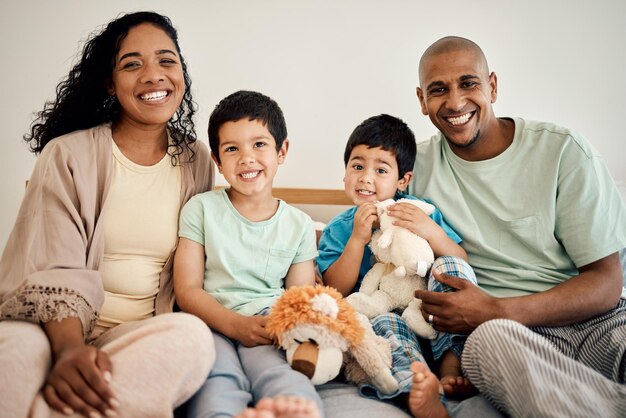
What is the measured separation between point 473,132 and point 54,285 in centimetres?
132

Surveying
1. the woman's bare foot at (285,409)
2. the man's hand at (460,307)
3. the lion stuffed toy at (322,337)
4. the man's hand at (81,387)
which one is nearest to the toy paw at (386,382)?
the lion stuffed toy at (322,337)

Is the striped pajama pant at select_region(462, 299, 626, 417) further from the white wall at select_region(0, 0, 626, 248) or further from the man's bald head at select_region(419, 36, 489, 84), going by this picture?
the white wall at select_region(0, 0, 626, 248)

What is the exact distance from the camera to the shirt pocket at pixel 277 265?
4.91 ft

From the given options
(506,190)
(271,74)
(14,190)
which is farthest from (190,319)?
(14,190)

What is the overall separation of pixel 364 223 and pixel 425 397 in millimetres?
588

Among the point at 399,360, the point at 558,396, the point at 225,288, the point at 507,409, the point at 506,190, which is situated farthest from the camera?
the point at 506,190

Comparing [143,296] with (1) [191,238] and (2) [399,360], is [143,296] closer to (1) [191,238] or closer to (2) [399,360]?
(1) [191,238]

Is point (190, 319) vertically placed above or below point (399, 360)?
above

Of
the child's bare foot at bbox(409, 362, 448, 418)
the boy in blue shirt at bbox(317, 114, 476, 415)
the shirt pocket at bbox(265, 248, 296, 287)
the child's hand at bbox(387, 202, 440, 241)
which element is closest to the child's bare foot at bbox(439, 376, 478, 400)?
the boy in blue shirt at bbox(317, 114, 476, 415)

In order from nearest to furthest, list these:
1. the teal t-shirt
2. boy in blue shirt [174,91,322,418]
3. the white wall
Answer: boy in blue shirt [174,91,322,418] → the teal t-shirt → the white wall

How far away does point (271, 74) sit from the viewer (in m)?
2.62

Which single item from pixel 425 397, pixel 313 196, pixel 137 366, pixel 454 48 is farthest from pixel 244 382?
pixel 313 196

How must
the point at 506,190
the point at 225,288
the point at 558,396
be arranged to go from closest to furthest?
the point at 558,396 < the point at 225,288 < the point at 506,190

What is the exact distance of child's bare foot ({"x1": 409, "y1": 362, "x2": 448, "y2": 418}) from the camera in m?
1.13
